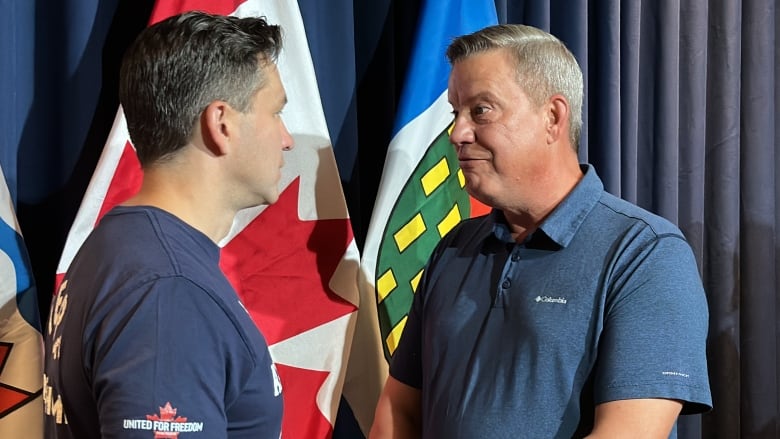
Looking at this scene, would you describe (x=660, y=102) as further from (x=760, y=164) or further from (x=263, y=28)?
(x=263, y=28)

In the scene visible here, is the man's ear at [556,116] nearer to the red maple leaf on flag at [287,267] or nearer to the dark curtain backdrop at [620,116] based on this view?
the red maple leaf on flag at [287,267]

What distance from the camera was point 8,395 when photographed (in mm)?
1584

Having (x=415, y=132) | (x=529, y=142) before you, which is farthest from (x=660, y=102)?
(x=529, y=142)

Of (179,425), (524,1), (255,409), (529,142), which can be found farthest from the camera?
(524,1)

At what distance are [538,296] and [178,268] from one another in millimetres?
641

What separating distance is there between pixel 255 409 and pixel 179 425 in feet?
0.44

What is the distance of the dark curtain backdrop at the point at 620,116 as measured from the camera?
183 cm

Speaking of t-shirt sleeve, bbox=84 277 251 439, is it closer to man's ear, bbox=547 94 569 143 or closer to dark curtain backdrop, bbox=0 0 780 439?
man's ear, bbox=547 94 569 143

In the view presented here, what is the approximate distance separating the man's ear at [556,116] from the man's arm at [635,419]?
48 cm

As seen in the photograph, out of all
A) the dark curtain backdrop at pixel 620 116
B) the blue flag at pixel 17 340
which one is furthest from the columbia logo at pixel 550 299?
the blue flag at pixel 17 340

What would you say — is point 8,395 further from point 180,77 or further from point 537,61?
point 537,61

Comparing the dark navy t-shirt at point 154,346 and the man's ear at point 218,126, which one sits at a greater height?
the man's ear at point 218,126

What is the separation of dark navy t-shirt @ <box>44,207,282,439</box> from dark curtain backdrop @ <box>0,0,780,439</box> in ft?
2.61

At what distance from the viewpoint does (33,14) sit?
5.95 ft
